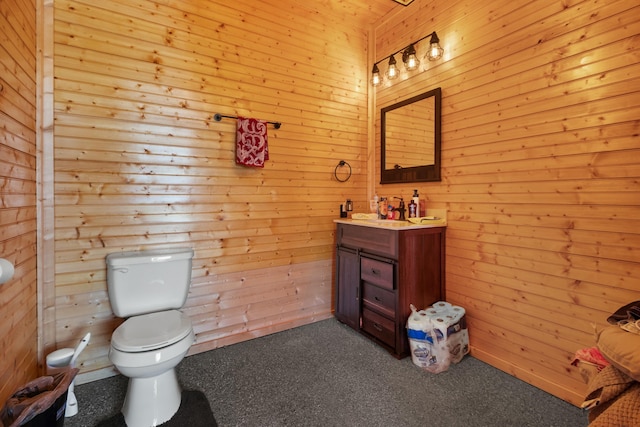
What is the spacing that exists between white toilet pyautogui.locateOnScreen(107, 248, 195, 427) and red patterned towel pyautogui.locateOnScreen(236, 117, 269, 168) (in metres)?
0.80

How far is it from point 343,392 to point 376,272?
85 cm

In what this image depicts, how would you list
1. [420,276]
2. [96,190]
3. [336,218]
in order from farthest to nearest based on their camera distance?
[336,218], [420,276], [96,190]

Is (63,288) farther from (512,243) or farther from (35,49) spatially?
(512,243)

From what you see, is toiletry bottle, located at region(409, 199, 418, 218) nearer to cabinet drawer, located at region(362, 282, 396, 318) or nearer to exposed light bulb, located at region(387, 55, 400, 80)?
cabinet drawer, located at region(362, 282, 396, 318)

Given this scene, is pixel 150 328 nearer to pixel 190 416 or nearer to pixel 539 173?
pixel 190 416

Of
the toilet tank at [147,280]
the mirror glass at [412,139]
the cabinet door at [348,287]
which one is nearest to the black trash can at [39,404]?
the toilet tank at [147,280]

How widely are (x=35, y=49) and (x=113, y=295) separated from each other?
147cm

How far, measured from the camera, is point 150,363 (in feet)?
4.66

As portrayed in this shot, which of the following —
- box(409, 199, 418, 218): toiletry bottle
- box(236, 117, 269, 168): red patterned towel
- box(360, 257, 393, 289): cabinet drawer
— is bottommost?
box(360, 257, 393, 289): cabinet drawer

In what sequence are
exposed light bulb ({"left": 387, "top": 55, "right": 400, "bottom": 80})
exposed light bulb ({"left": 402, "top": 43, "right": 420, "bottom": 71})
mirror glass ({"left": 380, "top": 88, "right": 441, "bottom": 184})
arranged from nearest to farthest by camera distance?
mirror glass ({"left": 380, "top": 88, "right": 441, "bottom": 184}) < exposed light bulb ({"left": 402, "top": 43, "right": 420, "bottom": 71}) < exposed light bulb ({"left": 387, "top": 55, "right": 400, "bottom": 80})

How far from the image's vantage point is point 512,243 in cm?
190

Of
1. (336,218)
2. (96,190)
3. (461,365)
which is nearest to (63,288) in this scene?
(96,190)

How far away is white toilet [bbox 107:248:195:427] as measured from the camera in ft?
4.71

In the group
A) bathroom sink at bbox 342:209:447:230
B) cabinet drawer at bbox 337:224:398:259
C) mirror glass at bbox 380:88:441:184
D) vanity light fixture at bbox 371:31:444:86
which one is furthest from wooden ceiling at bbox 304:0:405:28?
cabinet drawer at bbox 337:224:398:259
